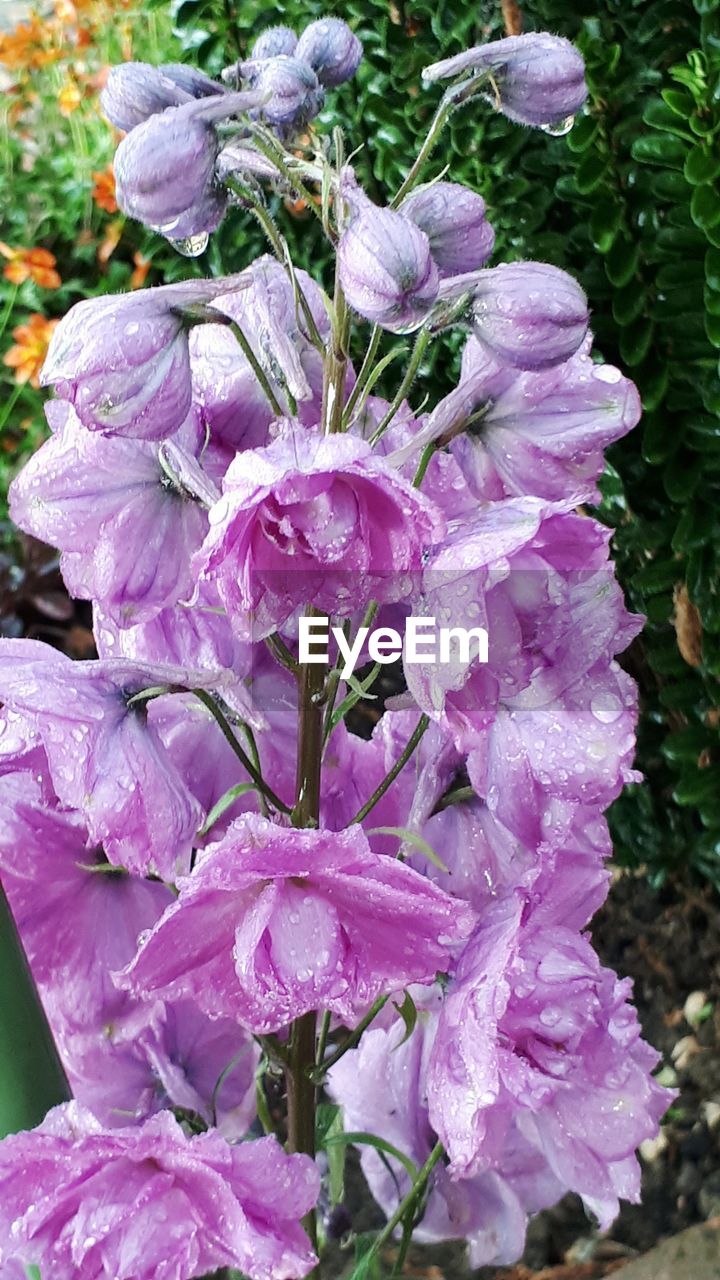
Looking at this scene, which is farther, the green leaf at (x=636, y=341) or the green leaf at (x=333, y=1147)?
the green leaf at (x=636, y=341)

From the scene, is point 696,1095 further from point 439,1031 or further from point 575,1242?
point 439,1031

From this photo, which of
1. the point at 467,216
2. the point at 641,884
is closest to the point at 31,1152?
the point at 467,216

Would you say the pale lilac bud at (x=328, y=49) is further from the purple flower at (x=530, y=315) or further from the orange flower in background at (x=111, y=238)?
the orange flower in background at (x=111, y=238)

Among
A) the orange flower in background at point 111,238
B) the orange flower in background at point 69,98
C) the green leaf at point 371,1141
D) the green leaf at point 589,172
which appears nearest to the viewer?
the green leaf at point 371,1141

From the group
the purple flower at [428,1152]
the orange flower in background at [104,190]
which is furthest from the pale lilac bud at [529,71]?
the orange flower in background at [104,190]

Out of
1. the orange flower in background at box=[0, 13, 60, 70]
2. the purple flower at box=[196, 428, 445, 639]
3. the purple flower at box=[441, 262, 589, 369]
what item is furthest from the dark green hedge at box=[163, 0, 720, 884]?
the orange flower in background at box=[0, 13, 60, 70]

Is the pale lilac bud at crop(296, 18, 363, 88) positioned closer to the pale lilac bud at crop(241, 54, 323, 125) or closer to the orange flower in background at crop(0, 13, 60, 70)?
the pale lilac bud at crop(241, 54, 323, 125)
